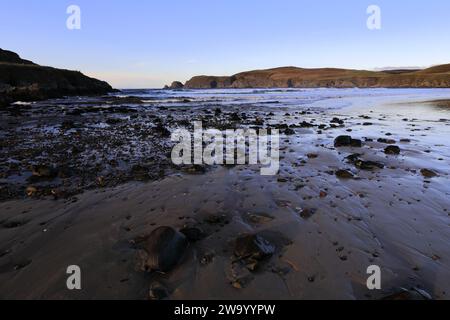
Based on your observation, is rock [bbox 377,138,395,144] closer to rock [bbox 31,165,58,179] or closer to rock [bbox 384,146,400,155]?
rock [bbox 384,146,400,155]

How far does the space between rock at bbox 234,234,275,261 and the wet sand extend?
12 cm

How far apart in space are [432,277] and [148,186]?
649 cm

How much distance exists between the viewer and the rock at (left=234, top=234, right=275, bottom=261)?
5215 mm

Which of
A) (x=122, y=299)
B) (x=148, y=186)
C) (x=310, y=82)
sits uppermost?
(x=310, y=82)

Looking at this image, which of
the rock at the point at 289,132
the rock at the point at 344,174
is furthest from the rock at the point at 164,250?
the rock at the point at 289,132

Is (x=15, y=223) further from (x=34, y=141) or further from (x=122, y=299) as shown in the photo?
(x=34, y=141)

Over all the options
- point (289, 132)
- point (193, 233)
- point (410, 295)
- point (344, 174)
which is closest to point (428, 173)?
point (344, 174)

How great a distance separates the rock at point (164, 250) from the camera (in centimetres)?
495

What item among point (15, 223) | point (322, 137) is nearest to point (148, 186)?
point (15, 223)

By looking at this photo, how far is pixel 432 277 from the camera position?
15.6 ft

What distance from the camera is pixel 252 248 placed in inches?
209

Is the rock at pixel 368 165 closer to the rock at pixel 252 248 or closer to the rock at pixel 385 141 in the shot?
the rock at pixel 385 141

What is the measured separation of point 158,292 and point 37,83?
207 ft

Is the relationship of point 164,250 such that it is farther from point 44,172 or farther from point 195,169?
point 44,172
